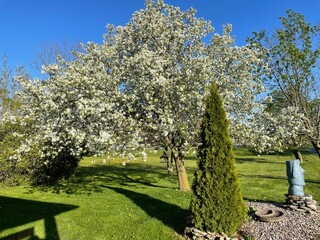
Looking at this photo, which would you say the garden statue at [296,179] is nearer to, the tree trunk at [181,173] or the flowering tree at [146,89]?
the flowering tree at [146,89]

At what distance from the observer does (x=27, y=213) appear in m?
12.3

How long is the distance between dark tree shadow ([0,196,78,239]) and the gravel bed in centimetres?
649

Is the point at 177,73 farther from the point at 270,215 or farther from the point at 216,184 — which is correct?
the point at 270,215

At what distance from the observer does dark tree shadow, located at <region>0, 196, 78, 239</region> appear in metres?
10.3

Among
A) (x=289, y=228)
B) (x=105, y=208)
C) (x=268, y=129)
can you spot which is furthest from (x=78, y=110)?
(x=268, y=129)

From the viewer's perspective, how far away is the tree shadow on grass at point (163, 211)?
10539 mm

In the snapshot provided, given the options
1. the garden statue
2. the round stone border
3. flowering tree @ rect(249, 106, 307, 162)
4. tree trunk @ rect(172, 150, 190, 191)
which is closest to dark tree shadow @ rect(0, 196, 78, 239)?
tree trunk @ rect(172, 150, 190, 191)

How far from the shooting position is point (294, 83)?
60.7 ft

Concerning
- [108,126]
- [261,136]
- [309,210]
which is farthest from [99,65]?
[309,210]

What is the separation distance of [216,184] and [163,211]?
4.18 m

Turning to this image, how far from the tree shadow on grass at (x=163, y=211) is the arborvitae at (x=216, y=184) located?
1477 millimetres

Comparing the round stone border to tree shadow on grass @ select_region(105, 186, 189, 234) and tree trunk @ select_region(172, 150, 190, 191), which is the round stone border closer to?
tree shadow on grass @ select_region(105, 186, 189, 234)

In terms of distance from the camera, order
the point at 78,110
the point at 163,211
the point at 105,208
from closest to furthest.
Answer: the point at 78,110 < the point at 163,211 < the point at 105,208

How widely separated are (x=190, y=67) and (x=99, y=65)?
14.7 feet
